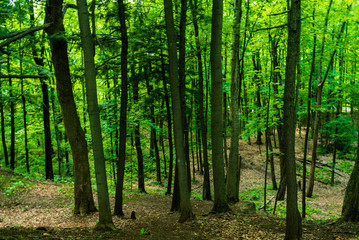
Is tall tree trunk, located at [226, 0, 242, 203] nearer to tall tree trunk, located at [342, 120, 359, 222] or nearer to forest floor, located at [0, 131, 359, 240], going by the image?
forest floor, located at [0, 131, 359, 240]

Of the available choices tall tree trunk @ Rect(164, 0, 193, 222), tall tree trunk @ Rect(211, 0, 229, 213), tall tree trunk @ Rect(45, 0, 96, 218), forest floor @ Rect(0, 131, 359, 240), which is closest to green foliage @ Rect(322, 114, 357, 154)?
forest floor @ Rect(0, 131, 359, 240)

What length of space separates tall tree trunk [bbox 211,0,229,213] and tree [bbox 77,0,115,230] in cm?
303

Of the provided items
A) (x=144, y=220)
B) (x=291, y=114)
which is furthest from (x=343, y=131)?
(x=144, y=220)

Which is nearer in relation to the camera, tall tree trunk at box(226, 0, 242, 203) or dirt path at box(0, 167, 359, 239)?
dirt path at box(0, 167, 359, 239)

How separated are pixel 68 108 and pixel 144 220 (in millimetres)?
4373

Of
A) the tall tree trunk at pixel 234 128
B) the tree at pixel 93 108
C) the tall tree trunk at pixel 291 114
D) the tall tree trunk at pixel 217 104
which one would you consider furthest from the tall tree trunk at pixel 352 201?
the tree at pixel 93 108

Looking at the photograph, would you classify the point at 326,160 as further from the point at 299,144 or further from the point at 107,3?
the point at 107,3

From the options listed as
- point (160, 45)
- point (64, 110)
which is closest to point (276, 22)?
point (160, 45)

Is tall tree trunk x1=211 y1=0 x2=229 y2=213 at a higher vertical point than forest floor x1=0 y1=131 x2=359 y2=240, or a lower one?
higher

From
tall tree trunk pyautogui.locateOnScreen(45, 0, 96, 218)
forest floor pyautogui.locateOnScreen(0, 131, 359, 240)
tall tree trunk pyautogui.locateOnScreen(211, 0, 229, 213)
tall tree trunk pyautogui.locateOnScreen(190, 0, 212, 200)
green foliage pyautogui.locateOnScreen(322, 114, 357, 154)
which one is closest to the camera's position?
forest floor pyautogui.locateOnScreen(0, 131, 359, 240)

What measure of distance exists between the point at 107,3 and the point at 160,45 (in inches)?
Answer: 86.1

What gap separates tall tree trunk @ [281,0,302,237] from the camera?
16.4 ft

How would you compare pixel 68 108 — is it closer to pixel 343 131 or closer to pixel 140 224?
pixel 140 224

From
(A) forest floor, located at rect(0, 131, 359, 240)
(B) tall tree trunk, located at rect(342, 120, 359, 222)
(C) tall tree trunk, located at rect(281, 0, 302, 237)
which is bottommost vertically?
(A) forest floor, located at rect(0, 131, 359, 240)
